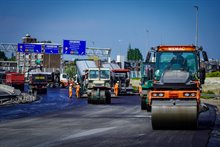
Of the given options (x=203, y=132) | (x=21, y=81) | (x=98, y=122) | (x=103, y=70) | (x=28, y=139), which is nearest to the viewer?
(x=28, y=139)

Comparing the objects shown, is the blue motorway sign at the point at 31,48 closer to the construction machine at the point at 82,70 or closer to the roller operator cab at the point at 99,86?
the construction machine at the point at 82,70

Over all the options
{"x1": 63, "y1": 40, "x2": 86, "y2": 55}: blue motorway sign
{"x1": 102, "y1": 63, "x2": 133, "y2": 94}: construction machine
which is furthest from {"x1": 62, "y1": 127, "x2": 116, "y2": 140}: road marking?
{"x1": 63, "y1": 40, "x2": 86, "y2": 55}: blue motorway sign

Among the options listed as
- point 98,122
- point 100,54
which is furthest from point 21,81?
point 98,122

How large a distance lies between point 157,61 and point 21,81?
5391 cm

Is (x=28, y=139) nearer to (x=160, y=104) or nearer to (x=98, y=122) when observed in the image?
(x=160, y=104)

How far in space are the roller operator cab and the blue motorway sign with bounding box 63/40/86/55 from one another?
128 ft

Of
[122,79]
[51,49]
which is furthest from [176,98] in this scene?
[51,49]

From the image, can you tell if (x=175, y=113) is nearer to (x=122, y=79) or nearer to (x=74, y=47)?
(x=122, y=79)

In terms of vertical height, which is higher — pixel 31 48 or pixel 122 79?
pixel 31 48

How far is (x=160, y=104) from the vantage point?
17281 millimetres

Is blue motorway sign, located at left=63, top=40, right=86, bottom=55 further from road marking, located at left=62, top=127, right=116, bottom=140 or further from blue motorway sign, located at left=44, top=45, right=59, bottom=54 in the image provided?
road marking, located at left=62, top=127, right=116, bottom=140

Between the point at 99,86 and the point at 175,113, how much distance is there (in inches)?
823

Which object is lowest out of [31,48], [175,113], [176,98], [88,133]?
[88,133]

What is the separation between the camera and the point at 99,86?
37.8m
